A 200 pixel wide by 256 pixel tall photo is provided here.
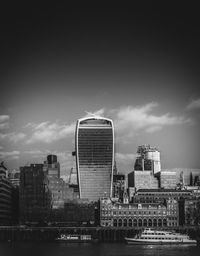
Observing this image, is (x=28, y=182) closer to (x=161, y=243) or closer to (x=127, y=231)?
(x=127, y=231)

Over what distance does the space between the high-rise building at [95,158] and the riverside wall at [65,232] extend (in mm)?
29848

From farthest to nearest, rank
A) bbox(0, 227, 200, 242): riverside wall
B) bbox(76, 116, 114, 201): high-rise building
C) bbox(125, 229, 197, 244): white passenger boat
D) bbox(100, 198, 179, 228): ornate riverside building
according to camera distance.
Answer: bbox(76, 116, 114, 201): high-rise building, bbox(100, 198, 179, 228): ornate riverside building, bbox(0, 227, 200, 242): riverside wall, bbox(125, 229, 197, 244): white passenger boat

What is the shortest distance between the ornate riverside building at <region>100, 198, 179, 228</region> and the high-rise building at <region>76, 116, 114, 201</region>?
71.9 ft

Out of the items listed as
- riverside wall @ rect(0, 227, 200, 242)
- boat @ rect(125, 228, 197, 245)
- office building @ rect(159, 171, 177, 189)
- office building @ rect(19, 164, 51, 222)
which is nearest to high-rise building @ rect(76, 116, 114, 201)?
office building @ rect(159, 171, 177, 189)

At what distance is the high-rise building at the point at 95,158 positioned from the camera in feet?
337

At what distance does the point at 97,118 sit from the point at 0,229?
3765 centimetres

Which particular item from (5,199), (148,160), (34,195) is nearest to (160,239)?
(5,199)

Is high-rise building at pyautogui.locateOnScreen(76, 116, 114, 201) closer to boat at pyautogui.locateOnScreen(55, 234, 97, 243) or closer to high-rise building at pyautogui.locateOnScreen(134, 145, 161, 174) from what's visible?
high-rise building at pyautogui.locateOnScreen(134, 145, 161, 174)

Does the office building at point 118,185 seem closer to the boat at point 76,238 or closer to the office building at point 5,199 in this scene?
the office building at point 5,199

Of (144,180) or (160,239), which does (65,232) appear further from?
(144,180)

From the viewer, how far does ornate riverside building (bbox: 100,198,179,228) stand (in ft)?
259

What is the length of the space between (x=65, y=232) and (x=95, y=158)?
31.3m

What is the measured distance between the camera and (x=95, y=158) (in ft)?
338

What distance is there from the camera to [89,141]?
104 meters
